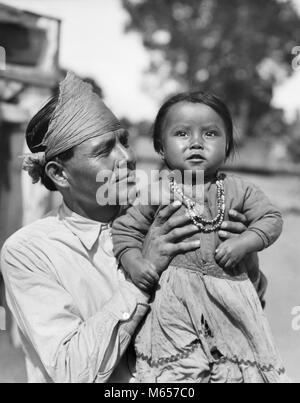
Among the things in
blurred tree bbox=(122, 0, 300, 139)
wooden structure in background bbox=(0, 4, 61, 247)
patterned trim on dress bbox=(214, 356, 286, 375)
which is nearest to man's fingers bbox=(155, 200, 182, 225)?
patterned trim on dress bbox=(214, 356, 286, 375)

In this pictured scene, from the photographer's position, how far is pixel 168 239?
2049 mm

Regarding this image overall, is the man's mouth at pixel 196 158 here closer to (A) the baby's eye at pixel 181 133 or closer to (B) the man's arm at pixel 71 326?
(A) the baby's eye at pixel 181 133

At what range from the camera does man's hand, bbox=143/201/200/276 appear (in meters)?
2.03

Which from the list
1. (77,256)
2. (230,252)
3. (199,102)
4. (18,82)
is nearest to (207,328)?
(230,252)

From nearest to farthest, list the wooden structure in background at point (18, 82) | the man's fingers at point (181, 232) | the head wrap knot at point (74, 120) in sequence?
the man's fingers at point (181, 232)
the head wrap knot at point (74, 120)
the wooden structure in background at point (18, 82)

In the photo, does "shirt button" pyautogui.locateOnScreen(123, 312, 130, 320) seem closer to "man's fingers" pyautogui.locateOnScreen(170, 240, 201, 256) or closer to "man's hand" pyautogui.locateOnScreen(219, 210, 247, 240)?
"man's fingers" pyautogui.locateOnScreen(170, 240, 201, 256)

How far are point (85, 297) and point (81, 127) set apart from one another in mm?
665

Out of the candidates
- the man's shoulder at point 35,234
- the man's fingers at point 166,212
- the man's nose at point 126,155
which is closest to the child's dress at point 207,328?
the man's fingers at point 166,212

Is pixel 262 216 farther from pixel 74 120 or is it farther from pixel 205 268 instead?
pixel 74 120

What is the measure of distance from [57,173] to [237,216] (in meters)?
0.78

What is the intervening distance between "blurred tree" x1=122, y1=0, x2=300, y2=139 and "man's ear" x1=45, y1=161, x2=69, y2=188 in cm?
1840

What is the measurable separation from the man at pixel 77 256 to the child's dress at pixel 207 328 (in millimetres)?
61

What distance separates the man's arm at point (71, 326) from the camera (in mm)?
1970

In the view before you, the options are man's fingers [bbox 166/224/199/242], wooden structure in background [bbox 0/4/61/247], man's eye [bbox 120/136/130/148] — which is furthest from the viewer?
wooden structure in background [bbox 0/4/61/247]
